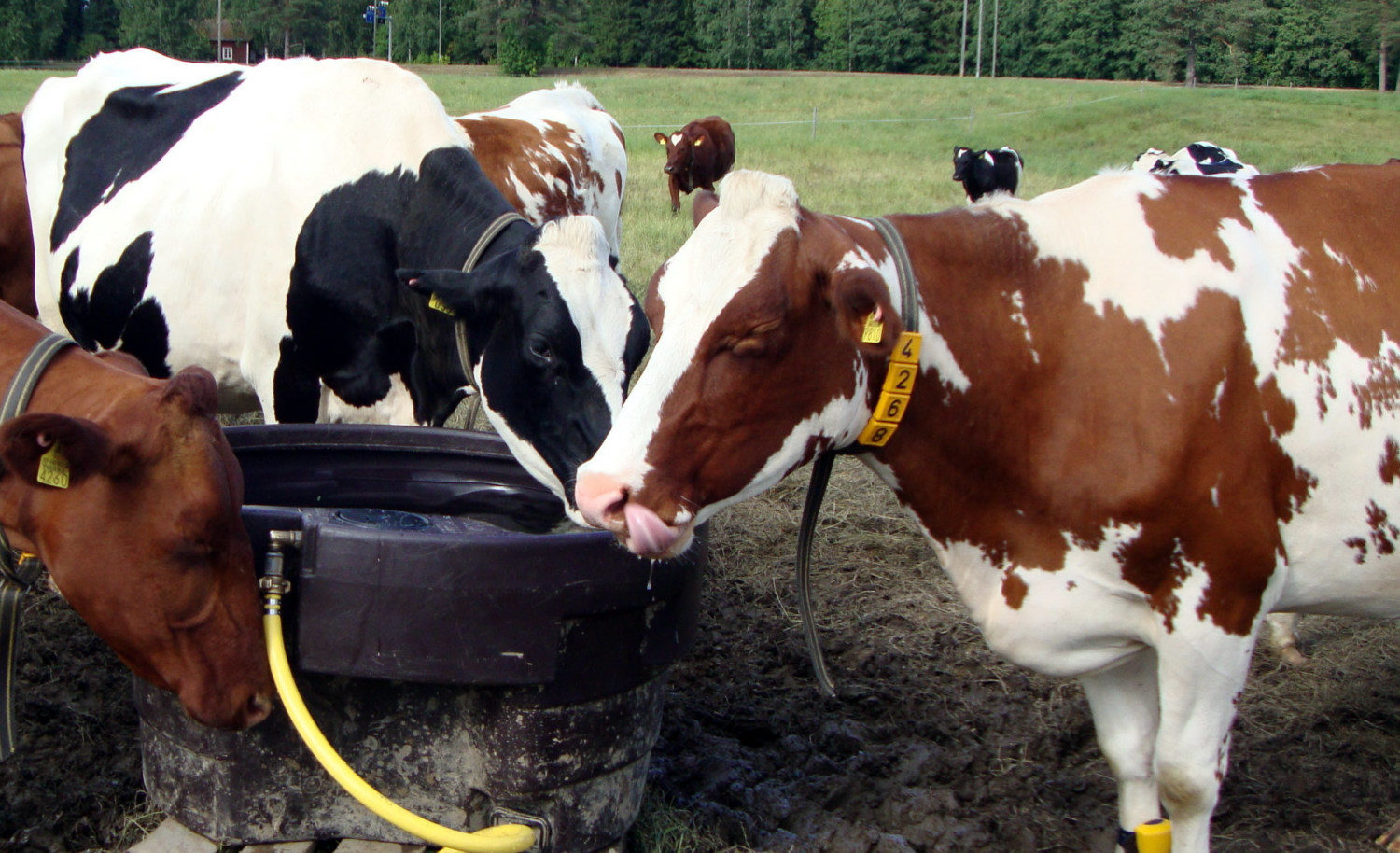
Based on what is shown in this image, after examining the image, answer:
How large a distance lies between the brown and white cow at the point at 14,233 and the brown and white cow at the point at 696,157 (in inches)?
419

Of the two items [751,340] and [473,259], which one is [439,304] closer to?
[473,259]

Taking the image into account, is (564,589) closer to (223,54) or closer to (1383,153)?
(1383,153)

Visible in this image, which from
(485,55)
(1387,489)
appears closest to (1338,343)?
(1387,489)

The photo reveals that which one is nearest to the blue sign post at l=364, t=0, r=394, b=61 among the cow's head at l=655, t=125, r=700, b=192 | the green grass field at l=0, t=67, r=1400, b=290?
the green grass field at l=0, t=67, r=1400, b=290

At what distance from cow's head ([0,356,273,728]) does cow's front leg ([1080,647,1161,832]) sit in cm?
194

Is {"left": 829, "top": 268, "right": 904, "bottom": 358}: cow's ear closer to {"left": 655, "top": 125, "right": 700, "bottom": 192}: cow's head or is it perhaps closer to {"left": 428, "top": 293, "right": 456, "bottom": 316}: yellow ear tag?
{"left": 428, "top": 293, "right": 456, "bottom": 316}: yellow ear tag

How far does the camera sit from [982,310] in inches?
104

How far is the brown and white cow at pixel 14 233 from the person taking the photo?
18.9 feet

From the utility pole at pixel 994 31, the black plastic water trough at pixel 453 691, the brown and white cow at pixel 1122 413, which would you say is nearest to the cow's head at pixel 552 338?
the black plastic water trough at pixel 453 691

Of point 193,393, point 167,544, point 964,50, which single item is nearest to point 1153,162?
point 193,393

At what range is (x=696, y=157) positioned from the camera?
16.3m

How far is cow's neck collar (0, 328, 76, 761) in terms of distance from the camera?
2.56 meters

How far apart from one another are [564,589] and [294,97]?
9.29 feet

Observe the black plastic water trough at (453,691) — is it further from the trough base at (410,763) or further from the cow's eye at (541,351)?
the cow's eye at (541,351)
